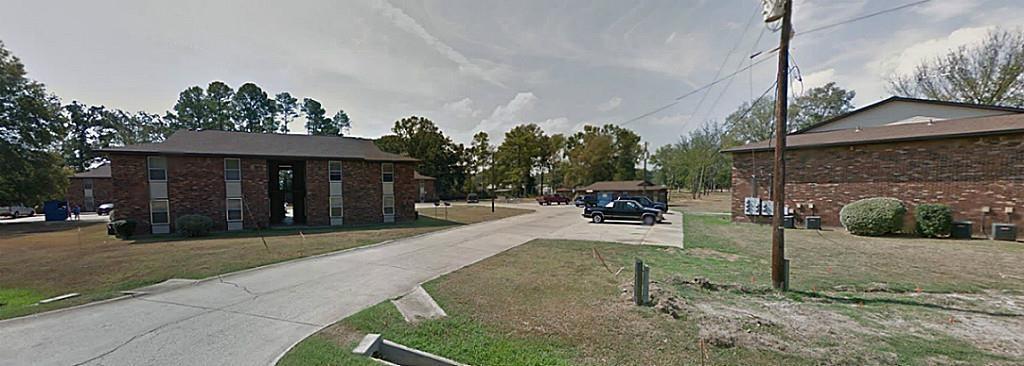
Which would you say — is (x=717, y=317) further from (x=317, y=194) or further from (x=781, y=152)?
(x=317, y=194)

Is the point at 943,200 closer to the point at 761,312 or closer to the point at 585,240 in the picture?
the point at 585,240

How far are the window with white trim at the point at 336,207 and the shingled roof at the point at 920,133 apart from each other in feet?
74.0

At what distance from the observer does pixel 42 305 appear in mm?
5855

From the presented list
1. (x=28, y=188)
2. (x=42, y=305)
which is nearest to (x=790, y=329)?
(x=42, y=305)

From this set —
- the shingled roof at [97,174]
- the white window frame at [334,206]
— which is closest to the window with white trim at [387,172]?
the white window frame at [334,206]

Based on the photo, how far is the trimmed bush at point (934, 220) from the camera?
513 inches

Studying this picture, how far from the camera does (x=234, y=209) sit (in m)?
18.6

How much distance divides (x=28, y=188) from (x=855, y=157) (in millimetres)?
53351

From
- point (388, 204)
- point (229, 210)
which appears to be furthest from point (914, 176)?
point (229, 210)

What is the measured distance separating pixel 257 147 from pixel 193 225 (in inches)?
235

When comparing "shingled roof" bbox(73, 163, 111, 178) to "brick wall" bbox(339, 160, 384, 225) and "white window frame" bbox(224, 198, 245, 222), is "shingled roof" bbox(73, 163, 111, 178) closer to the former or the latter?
"white window frame" bbox(224, 198, 245, 222)

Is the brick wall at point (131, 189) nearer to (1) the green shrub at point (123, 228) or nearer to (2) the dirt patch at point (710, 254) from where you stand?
(1) the green shrub at point (123, 228)

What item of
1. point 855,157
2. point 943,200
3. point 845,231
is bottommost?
point 845,231

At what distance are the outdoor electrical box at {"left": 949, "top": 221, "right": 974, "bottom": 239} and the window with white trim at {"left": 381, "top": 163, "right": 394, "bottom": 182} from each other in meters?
27.4
